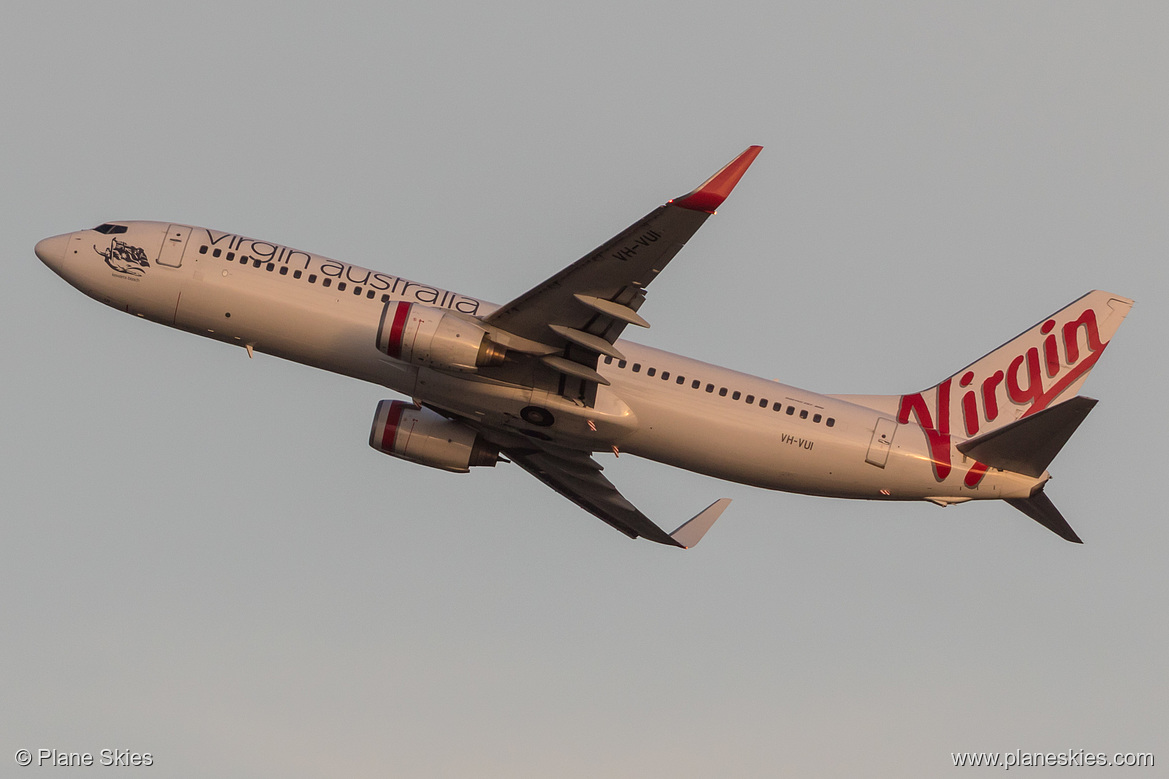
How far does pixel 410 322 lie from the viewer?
3672cm

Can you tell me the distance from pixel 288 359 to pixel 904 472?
19.0 metres

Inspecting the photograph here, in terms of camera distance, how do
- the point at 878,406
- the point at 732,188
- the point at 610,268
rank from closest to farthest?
the point at 732,188 < the point at 610,268 < the point at 878,406

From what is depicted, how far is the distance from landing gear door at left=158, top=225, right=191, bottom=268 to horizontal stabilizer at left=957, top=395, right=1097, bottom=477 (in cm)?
2457

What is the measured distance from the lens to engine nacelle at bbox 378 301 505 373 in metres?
36.6

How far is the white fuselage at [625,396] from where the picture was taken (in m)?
38.8

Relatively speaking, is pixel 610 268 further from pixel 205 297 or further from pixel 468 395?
pixel 205 297

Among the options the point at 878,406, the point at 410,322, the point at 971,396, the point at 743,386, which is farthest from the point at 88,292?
the point at 971,396

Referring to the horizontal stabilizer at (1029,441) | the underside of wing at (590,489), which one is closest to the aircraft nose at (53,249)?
the underside of wing at (590,489)

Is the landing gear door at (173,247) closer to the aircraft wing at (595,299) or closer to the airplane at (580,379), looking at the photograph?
the airplane at (580,379)

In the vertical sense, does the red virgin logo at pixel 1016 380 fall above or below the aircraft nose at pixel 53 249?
above

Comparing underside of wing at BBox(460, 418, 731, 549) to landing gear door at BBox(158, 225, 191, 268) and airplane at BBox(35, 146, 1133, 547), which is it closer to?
airplane at BBox(35, 146, 1133, 547)

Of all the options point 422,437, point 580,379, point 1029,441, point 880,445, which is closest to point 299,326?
point 422,437

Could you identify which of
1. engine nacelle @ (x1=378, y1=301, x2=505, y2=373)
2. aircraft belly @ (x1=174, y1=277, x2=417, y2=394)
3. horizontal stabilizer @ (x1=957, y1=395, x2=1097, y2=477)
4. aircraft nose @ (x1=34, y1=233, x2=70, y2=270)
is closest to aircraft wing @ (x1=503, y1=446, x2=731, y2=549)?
aircraft belly @ (x1=174, y1=277, x2=417, y2=394)

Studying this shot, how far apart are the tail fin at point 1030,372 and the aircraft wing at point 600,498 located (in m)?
8.28
